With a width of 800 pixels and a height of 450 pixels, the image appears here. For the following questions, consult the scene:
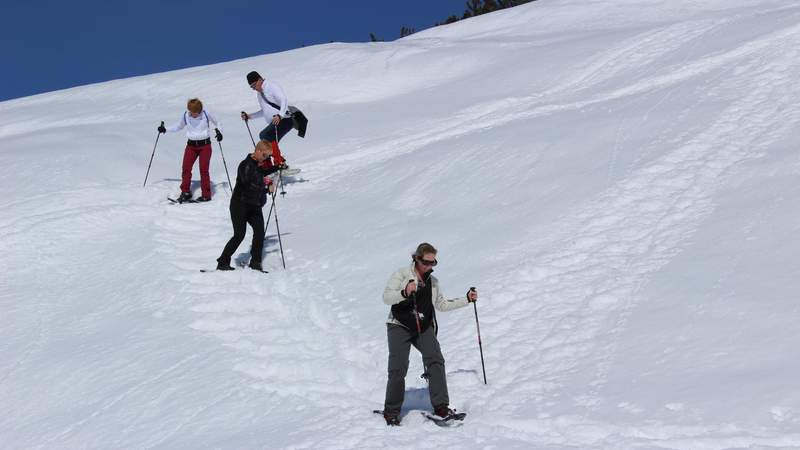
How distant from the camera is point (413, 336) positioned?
680 centimetres

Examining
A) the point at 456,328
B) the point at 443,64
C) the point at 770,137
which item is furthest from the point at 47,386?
the point at 443,64

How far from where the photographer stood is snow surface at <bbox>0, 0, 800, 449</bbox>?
21.8 feet

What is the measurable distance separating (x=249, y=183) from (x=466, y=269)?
9.37 feet

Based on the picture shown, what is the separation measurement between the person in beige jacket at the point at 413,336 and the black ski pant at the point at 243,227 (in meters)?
4.32

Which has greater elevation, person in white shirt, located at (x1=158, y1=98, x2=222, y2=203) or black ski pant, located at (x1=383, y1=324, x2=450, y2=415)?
person in white shirt, located at (x1=158, y1=98, x2=222, y2=203)

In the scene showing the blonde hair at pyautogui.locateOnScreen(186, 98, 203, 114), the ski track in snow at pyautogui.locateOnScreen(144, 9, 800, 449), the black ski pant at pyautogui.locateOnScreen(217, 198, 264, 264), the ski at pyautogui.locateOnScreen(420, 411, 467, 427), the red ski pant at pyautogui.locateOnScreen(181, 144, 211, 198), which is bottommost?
the ski at pyautogui.locateOnScreen(420, 411, 467, 427)

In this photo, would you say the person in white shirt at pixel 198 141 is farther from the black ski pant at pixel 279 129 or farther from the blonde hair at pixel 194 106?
the black ski pant at pixel 279 129

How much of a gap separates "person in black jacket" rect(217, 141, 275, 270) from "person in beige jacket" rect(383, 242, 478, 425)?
168 inches

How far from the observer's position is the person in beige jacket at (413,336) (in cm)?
659

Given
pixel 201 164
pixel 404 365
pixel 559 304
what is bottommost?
pixel 559 304

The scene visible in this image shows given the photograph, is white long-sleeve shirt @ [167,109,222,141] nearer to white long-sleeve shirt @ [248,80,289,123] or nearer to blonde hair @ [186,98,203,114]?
blonde hair @ [186,98,203,114]

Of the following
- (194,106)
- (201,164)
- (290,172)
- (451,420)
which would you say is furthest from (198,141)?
(451,420)

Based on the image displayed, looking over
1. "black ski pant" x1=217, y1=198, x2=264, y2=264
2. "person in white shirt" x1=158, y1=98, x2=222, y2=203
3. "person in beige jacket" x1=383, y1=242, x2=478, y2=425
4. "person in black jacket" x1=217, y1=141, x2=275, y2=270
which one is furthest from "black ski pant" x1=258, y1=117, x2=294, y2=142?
"person in beige jacket" x1=383, y1=242, x2=478, y2=425

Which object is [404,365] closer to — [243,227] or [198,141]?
[243,227]
